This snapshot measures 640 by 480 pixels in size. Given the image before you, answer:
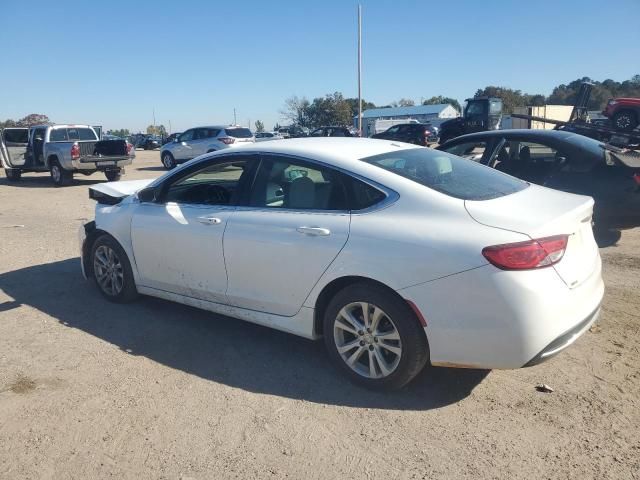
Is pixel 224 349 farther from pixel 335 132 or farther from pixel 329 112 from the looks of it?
pixel 329 112

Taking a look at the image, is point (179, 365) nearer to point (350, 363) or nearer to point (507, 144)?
point (350, 363)

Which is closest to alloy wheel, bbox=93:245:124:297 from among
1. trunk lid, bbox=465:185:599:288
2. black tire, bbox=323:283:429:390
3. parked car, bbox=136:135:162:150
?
black tire, bbox=323:283:429:390

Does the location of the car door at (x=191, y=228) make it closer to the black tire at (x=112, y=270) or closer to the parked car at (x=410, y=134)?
the black tire at (x=112, y=270)

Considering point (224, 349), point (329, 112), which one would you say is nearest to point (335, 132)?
point (224, 349)

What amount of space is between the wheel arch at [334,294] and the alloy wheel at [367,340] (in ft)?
0.45

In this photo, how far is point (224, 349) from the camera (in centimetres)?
403

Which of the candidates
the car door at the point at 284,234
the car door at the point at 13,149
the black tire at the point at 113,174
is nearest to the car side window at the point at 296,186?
the car door at the point at 284,234

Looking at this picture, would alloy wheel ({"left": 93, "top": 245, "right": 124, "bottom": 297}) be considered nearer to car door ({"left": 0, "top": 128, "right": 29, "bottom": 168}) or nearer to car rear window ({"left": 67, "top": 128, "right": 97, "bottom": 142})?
car rear window ({"left": 67, "top": 128, "right": 97, "bottom": 142})

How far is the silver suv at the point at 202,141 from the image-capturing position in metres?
19.8

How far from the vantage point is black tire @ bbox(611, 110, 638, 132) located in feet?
70.3

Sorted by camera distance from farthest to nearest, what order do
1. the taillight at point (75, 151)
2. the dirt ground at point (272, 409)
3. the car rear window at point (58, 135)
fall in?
the car rear window at point (58, 135) < the taillight at point (75, 151) < the dirt ground at point (272, 409)

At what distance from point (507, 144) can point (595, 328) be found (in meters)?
3.30

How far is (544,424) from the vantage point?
2914 millimetres

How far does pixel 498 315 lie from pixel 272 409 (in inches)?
57.7
